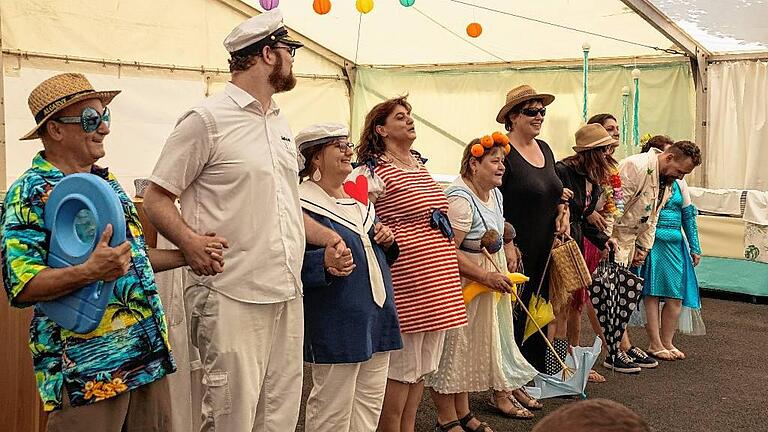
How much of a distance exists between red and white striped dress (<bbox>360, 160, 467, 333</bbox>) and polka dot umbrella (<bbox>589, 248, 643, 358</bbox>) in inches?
78.2

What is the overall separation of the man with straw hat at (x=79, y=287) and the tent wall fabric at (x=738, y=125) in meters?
7.19

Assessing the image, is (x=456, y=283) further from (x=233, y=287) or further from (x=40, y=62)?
(x=40, y=62)

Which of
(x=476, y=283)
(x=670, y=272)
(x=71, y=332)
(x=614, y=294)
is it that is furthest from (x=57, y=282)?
(x=670, y=272)

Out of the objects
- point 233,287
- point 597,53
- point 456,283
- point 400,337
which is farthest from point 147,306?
point 597,53

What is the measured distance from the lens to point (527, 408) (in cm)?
482

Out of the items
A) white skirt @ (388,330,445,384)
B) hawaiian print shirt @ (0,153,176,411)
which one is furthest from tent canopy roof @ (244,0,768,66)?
hawaiian print shirt @ (0,153,176,411)

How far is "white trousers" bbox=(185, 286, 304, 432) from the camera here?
275cm

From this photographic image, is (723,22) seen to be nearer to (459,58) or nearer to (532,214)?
(459,58)

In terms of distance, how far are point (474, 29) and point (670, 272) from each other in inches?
124

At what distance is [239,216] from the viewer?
109 inches

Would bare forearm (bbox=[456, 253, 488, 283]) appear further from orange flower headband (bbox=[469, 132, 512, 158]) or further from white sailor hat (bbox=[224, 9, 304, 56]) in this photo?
white sailor hat (bbox=[224, 9, 304, 56])

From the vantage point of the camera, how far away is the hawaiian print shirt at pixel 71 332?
2271 mm

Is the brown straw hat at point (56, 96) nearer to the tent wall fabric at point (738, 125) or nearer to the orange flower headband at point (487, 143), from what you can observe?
the orange flower headband at point (487, 143)

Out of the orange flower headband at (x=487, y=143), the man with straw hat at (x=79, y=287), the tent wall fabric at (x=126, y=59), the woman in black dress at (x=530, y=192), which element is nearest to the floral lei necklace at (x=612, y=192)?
the woman in black dress at (x=530, y=192)
